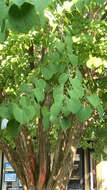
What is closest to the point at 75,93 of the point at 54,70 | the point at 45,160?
the point at 54,70

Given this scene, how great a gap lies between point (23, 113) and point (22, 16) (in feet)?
1.83

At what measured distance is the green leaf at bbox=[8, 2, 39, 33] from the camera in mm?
974

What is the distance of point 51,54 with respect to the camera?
184 cm

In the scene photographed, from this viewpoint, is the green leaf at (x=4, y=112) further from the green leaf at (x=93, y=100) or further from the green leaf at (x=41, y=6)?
the green leaf at (x=41, y=6)

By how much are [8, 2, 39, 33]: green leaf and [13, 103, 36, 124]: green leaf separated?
46cm

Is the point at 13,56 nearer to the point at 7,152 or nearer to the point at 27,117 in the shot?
the point at 7,152

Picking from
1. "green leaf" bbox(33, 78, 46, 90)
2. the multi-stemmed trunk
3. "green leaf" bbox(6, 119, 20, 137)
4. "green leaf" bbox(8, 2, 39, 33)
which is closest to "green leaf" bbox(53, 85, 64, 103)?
"green leaf" bbox(33, 78, 46, 90)

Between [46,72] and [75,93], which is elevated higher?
[46,72]

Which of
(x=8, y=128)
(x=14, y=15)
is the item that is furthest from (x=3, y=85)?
(x=14, y=15)

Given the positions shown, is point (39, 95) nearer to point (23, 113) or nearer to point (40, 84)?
point (40, 84)

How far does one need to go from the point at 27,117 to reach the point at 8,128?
0.22 metres

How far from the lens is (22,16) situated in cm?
99

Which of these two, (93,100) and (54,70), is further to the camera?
(54,70)

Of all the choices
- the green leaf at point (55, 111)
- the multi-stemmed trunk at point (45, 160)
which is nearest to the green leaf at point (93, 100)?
the green leaf at point (55, 111)
